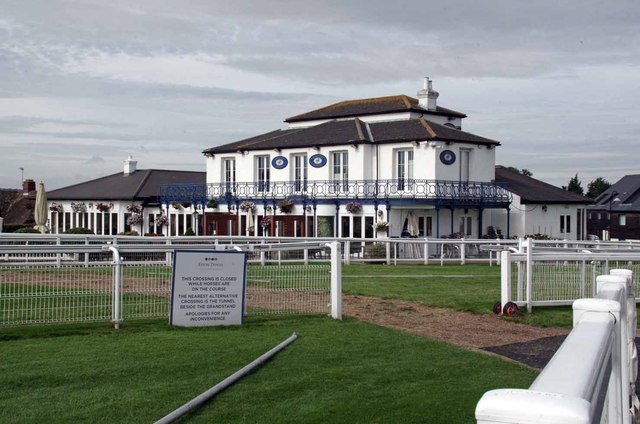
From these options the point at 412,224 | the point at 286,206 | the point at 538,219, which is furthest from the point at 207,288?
the point at 538,219

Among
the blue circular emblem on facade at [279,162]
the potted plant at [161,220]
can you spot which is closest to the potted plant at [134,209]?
the potted plant at [161,220]

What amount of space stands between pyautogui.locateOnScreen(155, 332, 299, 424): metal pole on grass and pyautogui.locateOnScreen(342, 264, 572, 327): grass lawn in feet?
19.8

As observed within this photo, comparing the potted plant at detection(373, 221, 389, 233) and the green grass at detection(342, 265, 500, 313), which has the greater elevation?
the potted plant at detection(373, 221, 389, 233)

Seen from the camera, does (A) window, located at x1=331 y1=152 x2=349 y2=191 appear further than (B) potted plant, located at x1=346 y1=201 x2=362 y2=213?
Yes

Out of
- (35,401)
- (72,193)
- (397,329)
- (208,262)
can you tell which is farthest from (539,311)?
(72,193)

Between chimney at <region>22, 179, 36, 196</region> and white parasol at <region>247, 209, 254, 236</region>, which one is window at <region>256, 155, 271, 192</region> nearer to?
white parasol at <region>247, 209, 254, 236</region>

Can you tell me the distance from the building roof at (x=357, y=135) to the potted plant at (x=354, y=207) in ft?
10.5

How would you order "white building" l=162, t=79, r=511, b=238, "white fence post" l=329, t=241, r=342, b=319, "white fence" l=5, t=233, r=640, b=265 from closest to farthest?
"white fence post" l=329, t=241, r=342, b=319 → "white fence" l=5, t=233, r=640, b=265 → "white building" l=162, t=79, r=511, b=238

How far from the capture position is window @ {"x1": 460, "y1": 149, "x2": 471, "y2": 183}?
136 ft

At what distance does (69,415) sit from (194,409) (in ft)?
3.46

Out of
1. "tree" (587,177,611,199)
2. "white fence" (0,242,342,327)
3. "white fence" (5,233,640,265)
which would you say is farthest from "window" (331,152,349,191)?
"tree" (587,177,611,199)

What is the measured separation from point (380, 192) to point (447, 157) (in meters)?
3.62

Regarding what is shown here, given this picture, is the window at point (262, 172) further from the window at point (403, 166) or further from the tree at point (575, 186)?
the tree at point (575, 186)

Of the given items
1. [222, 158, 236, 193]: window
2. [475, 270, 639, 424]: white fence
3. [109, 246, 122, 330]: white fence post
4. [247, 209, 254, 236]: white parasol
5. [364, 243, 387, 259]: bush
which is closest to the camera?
[475, 270, 639, 424]: white fence
